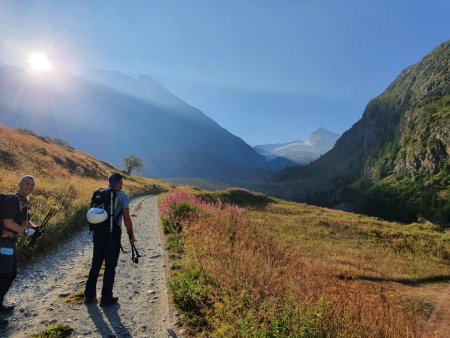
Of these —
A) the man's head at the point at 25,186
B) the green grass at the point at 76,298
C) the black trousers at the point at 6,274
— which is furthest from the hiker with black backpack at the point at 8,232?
the green grass at the point at 76,298

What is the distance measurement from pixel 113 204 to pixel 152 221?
1678 cm

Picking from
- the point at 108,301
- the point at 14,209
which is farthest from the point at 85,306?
the point at 14,209

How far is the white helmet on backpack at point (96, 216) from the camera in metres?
8.59

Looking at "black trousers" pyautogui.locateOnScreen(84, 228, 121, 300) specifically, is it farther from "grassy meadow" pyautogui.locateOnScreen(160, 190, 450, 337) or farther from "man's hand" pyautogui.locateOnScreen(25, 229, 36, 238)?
"grassy meadow" pyautogui.locateOnScreen(160, 190, 450, 337)

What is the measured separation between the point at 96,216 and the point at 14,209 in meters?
1.70

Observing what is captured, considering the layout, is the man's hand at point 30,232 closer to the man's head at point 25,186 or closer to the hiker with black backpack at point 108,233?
the man's head at point 25,186

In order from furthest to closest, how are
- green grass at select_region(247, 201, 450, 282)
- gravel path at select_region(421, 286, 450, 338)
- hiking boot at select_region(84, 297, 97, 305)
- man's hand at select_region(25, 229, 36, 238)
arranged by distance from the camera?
green grass at select_region(247, 201, 450, 282) < gravel path at select_region(421, 286, 450, 338) < hiking boot at select_region(84, 297, 97, 305) < man's hand at select_region(25, 229, 36, 238)

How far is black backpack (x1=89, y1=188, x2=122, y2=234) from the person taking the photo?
29.2 feet

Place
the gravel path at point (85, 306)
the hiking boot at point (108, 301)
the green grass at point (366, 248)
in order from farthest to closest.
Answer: the green grass at point (366, 248) < the hiking boot at point (108, 301) < the gravel path at point (85, 306)

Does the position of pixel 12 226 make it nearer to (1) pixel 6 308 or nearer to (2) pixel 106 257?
(1) pixel 6 308

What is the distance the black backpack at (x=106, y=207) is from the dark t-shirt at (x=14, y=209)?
151cm

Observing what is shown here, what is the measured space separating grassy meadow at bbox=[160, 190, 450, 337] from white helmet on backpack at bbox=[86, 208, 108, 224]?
2.63 metres

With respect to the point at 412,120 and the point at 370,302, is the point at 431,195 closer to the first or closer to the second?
the point at 412,120

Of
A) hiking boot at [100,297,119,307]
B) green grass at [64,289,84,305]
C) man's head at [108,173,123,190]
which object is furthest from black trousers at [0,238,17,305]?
man's head at [108,173,123,190]
